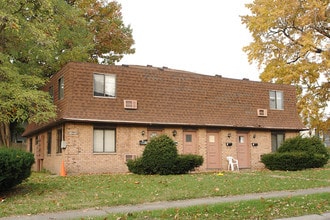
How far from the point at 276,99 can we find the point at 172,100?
8.34m

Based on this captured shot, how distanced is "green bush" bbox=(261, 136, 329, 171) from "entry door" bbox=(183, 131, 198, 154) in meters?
4.07

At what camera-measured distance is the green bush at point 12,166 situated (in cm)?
1254

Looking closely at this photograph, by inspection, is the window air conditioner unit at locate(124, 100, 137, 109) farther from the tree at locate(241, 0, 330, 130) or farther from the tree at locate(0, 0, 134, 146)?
the tree at locate(241, 0, 330, 130)

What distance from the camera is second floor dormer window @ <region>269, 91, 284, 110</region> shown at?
2922 cm

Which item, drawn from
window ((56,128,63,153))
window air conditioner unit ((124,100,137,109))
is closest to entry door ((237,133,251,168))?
window air conditioner unit ((124,100,137,109))

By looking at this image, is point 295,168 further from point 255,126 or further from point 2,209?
point 2,209

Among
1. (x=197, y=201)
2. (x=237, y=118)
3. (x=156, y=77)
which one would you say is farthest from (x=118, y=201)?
(x=237, y=118)

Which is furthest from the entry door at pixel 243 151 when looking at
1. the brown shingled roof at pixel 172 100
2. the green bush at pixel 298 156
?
the green bush at pixel 298 156

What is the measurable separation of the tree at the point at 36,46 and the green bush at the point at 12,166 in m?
7.89

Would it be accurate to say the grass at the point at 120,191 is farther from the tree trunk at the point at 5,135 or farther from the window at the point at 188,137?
the tree trunk at the point at 5,135

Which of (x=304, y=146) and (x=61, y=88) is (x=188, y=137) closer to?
(x=304, y=146)

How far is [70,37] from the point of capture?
103 feet

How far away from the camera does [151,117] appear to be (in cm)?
2416

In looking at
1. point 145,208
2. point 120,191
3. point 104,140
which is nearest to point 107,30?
point 104,140
